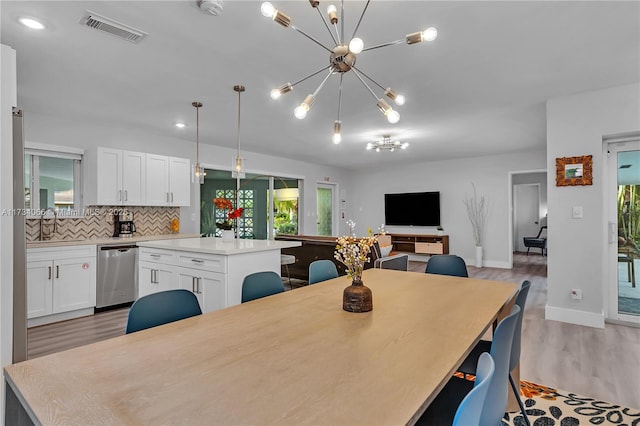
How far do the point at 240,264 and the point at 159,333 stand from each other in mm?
1592

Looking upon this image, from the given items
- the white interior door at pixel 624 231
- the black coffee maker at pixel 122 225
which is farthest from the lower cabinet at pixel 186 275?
the white interior door at pixel 624 231

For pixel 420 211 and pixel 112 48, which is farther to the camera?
pixel 420 211

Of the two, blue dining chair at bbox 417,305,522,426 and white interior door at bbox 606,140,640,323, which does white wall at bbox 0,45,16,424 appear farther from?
white interior door at bbox 606,140,640,323

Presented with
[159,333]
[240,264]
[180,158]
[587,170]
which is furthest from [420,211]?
[159,333]

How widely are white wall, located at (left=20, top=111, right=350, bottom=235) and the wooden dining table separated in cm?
438

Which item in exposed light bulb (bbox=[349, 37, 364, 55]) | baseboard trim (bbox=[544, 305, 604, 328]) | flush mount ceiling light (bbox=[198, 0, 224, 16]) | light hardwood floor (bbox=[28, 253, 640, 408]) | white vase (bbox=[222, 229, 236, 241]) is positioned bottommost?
light hardwood floor (bbox=[28, 253, 640, 408])

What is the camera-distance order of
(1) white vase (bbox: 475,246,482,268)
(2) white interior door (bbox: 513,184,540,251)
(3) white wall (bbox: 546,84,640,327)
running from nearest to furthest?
(3) white wall (bbox: 546,84,640,327), (1) white vase (bbox: 475,246,482,268), (2) white interior door (bbox: 513,184,540,251)

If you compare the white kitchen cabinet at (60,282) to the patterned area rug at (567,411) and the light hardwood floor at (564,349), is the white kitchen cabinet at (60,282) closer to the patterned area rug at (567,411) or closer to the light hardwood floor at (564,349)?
the light hardwood floor at (564,349)

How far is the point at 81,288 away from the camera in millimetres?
4199

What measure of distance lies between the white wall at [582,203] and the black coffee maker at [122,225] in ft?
18.3

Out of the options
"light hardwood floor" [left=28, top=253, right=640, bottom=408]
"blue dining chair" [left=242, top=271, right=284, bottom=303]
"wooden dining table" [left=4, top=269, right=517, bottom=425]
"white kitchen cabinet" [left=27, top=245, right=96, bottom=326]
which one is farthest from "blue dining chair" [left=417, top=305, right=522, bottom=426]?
"white kitchen cabinet" [left=27, top=245, right=96, bottom=326]

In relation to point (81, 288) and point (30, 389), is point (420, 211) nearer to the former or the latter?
point (81, 288)

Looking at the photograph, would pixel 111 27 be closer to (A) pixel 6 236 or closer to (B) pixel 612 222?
(A) pixel 6 236

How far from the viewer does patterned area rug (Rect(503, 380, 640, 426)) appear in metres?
2.05
